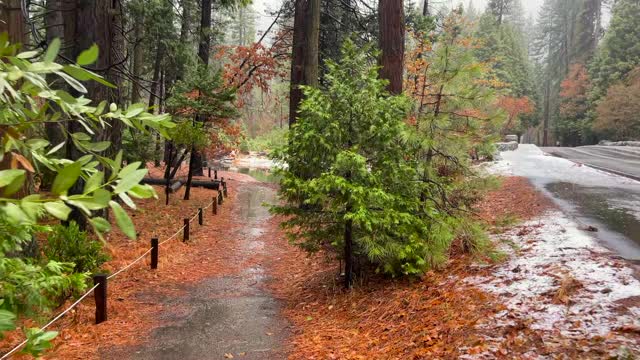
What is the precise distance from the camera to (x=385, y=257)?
691cm

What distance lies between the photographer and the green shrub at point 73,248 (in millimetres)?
7508

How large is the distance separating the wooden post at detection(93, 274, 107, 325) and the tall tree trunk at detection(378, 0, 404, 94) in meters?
6.19

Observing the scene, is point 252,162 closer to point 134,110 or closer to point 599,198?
point 599,198

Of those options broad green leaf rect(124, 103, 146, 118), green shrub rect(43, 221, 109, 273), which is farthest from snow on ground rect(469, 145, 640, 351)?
green shrub rect(43, 221, 109, 273)

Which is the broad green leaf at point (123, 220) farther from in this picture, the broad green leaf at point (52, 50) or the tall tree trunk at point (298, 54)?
the tall tree trunk at point (298, 54)

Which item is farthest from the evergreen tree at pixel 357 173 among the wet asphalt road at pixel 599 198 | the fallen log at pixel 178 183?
the fallen log at pixel 178 183

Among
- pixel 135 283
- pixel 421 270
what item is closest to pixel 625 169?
pixel 421 270

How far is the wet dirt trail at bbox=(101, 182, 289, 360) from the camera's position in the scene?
5.93 m

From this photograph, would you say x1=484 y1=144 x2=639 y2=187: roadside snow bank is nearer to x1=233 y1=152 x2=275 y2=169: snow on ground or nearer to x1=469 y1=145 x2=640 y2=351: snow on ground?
x1=469 y1=145 x2=640 y2=351: snow on ground

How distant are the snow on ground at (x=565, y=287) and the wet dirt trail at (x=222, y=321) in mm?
2993

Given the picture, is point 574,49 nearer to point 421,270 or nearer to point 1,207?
point 421,270

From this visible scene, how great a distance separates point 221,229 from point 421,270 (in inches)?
370

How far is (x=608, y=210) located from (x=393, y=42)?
18.9 ft

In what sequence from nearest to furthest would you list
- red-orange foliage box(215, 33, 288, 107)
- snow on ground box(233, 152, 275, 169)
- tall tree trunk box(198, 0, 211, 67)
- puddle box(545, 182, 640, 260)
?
puddle box(545, 182, 640, 260) → red-orange foliage box(215, 33, 288, 107) → tall tree trunk box(198, 0, 211, 67) → snow on ground box(233, 152, 275, 169)
